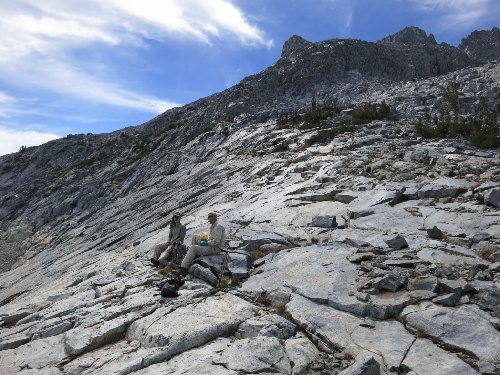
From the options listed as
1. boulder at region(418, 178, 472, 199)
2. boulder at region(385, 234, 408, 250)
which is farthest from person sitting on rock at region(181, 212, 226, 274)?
boulder at region(418, 178, 472, 199)

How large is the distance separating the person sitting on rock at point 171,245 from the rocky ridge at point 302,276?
0.48m

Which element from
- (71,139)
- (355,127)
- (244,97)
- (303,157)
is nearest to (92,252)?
(303,157)

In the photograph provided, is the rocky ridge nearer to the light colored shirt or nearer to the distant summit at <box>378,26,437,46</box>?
the light colored shirt

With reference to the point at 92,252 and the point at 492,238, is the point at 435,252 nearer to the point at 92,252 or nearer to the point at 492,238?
the point at 492,238

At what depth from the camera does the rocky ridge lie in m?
7.21

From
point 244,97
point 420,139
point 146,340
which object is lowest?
point 146,340

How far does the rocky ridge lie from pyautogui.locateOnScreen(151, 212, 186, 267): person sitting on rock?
19.0 inches

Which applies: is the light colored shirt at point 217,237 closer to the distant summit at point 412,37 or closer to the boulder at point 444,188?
the boulder at point 444,188

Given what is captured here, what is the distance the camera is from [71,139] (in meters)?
66.1

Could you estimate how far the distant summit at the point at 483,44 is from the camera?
8444 cm

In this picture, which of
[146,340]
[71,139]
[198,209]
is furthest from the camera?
[71,139]

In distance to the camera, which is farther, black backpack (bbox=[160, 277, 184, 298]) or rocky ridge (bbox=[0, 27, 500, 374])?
black backpack (bbox=[160, 277, 184, 298])

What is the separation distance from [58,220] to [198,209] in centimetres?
2054

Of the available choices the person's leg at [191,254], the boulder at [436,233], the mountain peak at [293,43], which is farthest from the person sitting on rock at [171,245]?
the mountain peak at [293,43]
